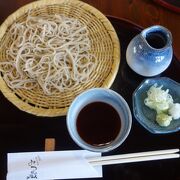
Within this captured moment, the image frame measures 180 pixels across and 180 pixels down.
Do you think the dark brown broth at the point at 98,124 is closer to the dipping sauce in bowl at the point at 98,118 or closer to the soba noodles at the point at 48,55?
the dipping sauce in bowl at the point at 98,118

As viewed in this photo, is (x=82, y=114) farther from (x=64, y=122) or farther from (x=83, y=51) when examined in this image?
(x=83, y=51)

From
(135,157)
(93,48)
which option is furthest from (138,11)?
(135,157)

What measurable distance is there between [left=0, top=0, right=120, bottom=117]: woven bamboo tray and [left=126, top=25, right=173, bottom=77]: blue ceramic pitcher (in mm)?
79

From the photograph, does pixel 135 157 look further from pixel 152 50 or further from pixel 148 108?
pixel 152 50

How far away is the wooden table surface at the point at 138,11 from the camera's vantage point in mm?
1221

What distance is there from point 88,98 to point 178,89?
298 mm

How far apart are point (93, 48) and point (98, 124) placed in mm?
277

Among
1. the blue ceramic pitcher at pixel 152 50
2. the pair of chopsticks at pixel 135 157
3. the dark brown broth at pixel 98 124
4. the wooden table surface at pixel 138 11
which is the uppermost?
the wooden table surface at pixel 138 11

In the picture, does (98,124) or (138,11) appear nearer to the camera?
(98,124)

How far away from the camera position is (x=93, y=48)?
3.65 feet

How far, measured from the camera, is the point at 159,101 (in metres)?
0.98

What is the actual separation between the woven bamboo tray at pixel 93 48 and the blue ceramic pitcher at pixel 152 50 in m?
0.08

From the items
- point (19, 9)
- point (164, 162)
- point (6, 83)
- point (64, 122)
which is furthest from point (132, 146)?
point (19, 9)

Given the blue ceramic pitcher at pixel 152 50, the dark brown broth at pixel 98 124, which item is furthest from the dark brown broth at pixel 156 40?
the dark brown broth at pixel 98 124
